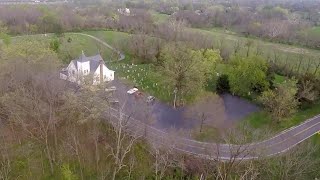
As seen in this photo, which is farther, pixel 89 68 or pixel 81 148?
pixel 89 68

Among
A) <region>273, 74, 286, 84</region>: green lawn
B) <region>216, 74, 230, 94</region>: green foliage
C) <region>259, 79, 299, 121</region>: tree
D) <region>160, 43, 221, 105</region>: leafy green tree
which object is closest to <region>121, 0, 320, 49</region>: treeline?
<region>273, 74, 286, 84</region>: green lawn

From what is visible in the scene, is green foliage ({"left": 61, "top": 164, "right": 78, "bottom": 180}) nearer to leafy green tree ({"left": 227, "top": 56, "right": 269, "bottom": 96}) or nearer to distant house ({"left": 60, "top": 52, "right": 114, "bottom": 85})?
distant house ({"left": 60, "top": 52, "right": 114, "bottom": 85})

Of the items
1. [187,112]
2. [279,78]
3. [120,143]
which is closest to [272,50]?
[279,78]

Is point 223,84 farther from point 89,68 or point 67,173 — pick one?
point 67,173

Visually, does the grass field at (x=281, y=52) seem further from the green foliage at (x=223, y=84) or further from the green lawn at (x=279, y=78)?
the green foliage at (x=223, y=84)

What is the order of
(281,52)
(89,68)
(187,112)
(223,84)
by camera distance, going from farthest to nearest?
(281,52) < (89,68) < (223,84) < (187,112)

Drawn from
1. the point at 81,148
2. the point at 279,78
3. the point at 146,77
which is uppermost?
the point at 279,78

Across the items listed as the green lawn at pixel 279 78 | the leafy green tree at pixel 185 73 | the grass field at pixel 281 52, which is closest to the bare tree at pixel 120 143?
the leafy green tree at pixel 185 73
